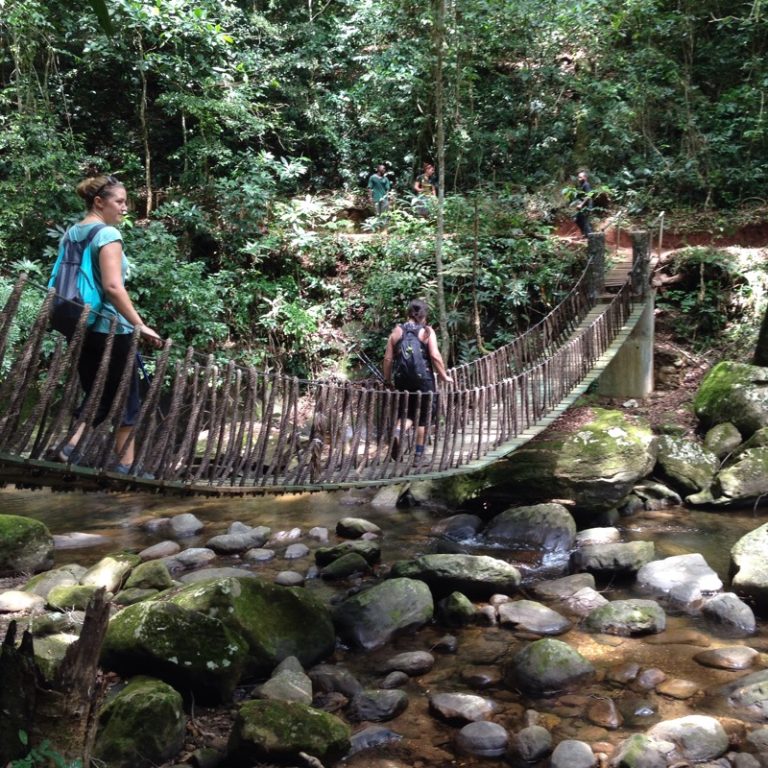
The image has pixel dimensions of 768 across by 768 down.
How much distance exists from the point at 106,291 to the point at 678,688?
2955mm

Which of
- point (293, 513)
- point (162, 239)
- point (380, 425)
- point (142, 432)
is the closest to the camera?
point (142, 432)

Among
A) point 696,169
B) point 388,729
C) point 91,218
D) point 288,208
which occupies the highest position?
point 696,169

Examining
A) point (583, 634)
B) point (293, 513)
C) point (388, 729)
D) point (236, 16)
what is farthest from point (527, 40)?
point (388, 729)

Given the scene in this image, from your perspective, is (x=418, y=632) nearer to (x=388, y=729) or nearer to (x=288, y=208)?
(x=388, y=729)

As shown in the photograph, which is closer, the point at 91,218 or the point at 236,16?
the point at 91,218

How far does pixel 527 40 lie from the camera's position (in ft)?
36.4

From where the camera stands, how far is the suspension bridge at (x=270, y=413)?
222cm

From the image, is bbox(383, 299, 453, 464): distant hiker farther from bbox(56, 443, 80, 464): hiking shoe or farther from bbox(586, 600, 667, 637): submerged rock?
bbox(56, 443, 80, 464): hiking shoe

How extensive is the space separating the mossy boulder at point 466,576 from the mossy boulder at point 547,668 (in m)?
0.85

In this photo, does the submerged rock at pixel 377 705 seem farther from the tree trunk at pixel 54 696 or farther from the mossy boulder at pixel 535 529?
the mossy boulder at pixel 535 529

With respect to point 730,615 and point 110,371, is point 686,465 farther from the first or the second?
point 110,371

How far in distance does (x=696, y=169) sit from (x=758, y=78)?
5.60 feet

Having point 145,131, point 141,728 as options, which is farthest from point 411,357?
point 145,131

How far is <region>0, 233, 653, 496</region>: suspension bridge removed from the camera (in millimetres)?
2223
